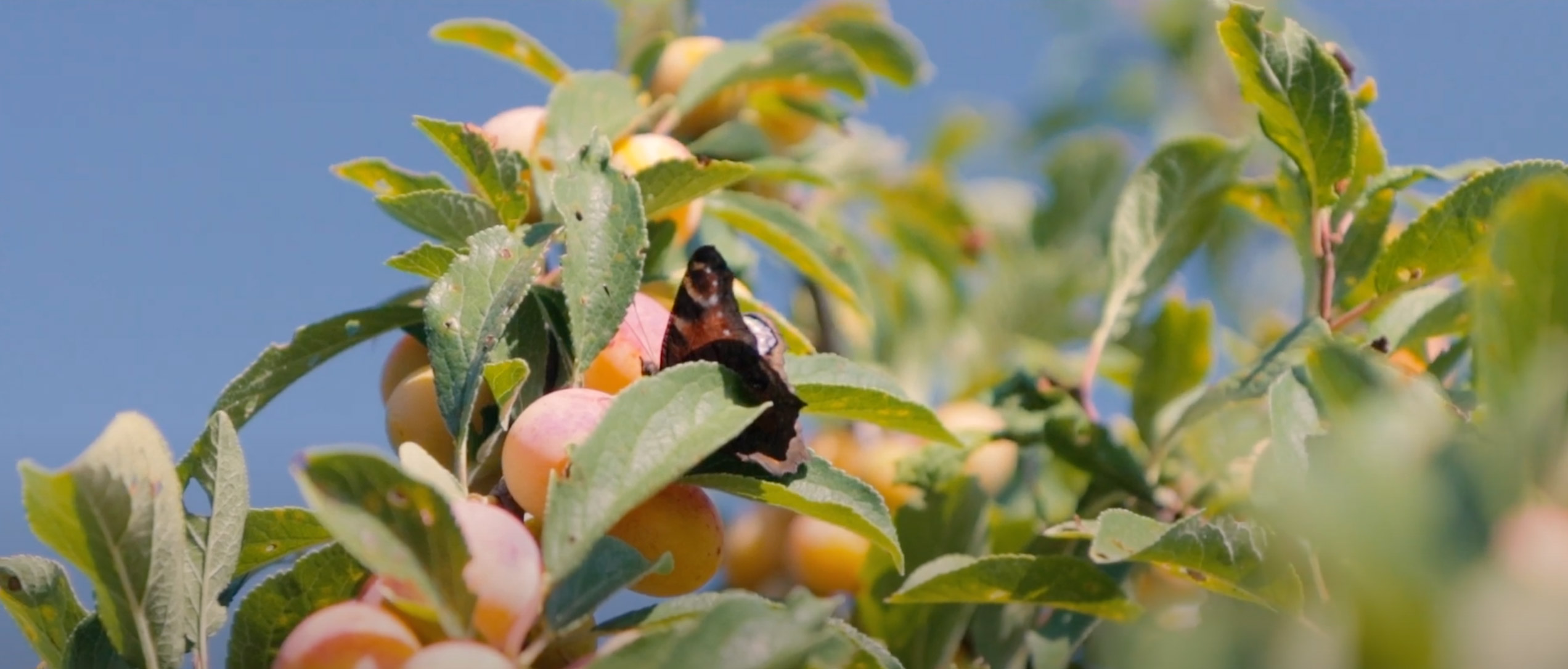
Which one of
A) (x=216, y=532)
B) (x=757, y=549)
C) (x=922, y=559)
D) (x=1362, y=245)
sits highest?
(x=1362, y=245)

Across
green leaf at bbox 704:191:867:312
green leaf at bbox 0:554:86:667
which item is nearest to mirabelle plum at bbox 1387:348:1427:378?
green leaf at bbox 704:191:867:312

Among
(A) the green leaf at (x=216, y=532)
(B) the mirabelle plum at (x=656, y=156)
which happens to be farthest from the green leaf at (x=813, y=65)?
(A) the green leaf at (x=216, y=532)

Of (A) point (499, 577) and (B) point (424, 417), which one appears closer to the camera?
(A) point (499, 577)

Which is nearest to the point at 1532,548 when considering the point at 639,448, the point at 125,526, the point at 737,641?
the point at 737,641

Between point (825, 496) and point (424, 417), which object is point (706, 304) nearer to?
point (825, 496)

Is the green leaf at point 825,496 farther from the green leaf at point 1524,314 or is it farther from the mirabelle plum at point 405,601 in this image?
the green leaf at point 1524,314

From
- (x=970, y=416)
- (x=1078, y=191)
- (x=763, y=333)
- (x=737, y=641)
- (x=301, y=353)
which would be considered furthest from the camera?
(x=1078, y=191)

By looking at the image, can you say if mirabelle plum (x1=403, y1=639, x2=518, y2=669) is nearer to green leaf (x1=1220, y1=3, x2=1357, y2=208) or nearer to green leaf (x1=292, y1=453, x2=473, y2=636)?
green leaf (x1=292, y1=453, x2=473, y2=636)
